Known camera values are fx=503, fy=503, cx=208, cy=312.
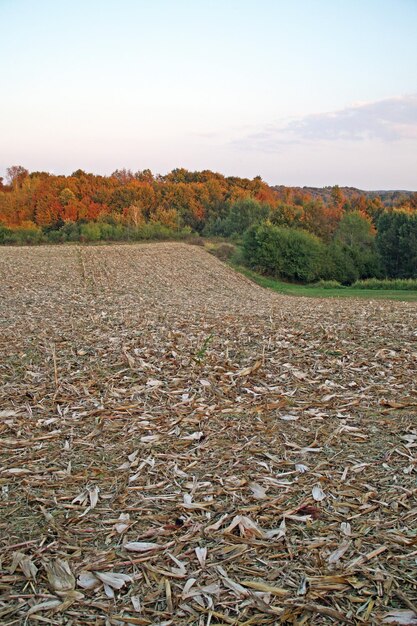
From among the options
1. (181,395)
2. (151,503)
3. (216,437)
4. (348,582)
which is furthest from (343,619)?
(181,395)

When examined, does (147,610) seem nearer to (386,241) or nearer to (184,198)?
(386,241)

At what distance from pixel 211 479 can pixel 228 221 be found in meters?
50.2

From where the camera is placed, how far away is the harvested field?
2.19 m

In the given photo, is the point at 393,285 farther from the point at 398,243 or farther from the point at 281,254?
the point at 398,243

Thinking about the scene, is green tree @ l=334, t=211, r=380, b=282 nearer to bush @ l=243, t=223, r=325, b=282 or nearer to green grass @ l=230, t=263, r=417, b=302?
bush @ l=243, t=223, r=325, b=282

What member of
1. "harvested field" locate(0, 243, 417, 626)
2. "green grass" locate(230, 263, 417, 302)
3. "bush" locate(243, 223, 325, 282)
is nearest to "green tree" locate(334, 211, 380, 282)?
"bush" locate(243, 223, 325, 282)

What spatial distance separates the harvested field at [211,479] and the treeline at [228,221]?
27.6m

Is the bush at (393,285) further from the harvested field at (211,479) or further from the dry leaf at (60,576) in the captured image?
the dry leaf at (60,576)

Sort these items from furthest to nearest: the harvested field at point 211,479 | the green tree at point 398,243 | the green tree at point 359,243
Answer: the green tree at point 359,243 → the green tree at point 398,243 → the harvested field at point 211,479

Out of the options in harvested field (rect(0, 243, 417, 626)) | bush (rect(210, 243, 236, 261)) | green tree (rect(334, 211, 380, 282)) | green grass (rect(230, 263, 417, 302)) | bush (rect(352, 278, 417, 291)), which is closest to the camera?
harvested field (rect(0, 243, 417, 626))

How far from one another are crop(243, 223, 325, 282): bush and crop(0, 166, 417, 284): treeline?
7cm

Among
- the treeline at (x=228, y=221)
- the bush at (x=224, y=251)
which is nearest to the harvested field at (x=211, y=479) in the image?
the treeline at (x=228, y=221)

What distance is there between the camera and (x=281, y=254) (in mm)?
33188

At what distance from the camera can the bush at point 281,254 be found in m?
32.8
